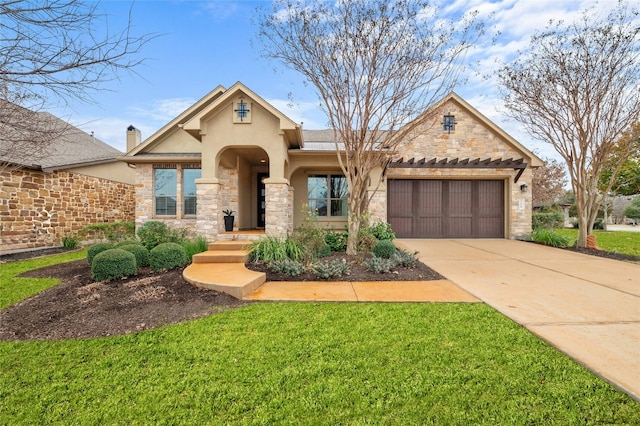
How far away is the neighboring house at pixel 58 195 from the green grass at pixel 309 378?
22.8 feet

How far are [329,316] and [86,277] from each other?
18.1 feet

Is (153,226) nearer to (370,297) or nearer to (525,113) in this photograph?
(370,297)

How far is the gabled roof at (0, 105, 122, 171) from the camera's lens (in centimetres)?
398

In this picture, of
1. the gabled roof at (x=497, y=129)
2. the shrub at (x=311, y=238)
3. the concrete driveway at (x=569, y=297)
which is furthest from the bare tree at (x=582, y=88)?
A: the shrub at (x=311, y=238)

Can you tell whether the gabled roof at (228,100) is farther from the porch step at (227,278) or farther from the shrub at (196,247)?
the porch step at (227,278)

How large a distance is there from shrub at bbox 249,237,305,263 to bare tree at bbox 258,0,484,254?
1.71 meters

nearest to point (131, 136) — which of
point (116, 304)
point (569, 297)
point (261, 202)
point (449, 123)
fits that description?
point (261, 202)

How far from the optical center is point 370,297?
14.6 ft

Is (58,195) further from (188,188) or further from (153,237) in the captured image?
(153,237)

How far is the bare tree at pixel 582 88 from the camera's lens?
809cm

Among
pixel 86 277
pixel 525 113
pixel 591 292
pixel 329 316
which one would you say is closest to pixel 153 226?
pixel 86 277

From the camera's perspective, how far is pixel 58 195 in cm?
1056

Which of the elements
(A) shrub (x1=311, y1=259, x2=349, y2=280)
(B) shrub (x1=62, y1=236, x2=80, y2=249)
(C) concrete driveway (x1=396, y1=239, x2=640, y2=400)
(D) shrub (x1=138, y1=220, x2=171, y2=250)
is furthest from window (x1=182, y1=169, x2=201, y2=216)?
(C) concrete driveway (x1=396, y1=239, x2=640, y2=400)

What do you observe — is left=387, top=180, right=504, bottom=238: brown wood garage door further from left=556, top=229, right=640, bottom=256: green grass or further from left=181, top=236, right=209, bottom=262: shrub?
left=181, top=236, right=209, bottom=262: shrub
